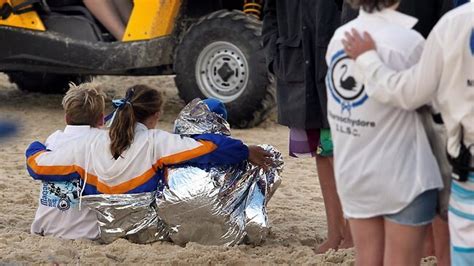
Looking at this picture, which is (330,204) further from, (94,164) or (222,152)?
(94,164)

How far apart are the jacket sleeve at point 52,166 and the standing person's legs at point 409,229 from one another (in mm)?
2226

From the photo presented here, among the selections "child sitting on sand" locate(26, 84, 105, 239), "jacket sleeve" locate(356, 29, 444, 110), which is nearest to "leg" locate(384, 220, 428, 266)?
"jacket sleeve" locate(356, 29, 444, 110)

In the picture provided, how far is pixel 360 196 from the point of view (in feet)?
12.1

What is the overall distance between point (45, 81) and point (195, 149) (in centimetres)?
632

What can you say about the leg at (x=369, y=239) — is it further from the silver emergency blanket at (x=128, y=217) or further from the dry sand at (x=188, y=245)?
the silver emergency blanket at (x=128, y=217)

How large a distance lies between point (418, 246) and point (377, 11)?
0.81m

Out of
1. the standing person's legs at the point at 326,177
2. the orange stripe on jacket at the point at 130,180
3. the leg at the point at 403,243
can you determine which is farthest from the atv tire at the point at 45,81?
the leg at the point at 403,243

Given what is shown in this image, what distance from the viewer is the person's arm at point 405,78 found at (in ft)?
11.4

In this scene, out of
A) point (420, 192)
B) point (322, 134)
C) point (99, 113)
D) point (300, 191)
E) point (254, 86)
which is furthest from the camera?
point (254, 86)

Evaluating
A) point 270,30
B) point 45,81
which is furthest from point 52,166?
point 45,81

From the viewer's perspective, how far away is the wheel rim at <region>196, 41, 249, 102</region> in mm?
9320

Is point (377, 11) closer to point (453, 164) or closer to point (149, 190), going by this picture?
point (453, 164)

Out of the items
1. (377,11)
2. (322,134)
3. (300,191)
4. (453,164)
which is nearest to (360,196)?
(453,164)

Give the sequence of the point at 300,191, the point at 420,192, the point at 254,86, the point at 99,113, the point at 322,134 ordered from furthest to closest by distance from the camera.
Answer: the point at 254,86 < the point at 300,191 < the point at 99,113 < the point at 322,134 < the point at 420,192
